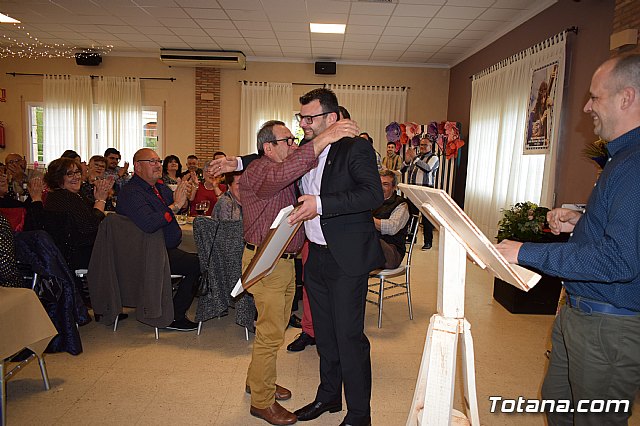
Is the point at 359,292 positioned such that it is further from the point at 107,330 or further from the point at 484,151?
the point at 484,151

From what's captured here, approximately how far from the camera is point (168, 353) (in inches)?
127

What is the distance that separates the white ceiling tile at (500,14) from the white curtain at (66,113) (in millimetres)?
8367

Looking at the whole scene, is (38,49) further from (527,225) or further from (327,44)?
(527,225)

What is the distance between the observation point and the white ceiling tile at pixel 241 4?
6250 mm

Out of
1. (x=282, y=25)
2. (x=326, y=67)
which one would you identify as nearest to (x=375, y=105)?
(x=326, y=67)

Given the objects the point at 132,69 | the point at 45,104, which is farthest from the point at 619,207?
the point at 45,104

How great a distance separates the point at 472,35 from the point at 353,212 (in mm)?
6901

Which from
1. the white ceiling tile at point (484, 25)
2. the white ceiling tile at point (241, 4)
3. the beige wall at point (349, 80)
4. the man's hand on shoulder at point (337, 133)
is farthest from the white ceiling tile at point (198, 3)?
the man's hand on shoulder at point (337, 133)

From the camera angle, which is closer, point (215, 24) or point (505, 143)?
point (505, 143)

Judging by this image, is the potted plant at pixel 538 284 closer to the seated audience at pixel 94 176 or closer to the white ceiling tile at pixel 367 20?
the white ceiling tile at pixel 367 20

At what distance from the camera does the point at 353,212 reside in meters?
2.03

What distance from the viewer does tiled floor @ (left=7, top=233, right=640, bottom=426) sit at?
8.10 feet

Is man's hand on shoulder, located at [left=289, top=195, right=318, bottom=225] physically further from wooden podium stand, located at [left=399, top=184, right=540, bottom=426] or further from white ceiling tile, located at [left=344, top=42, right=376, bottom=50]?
white ceiling tile, located at [left=344, top=42, right=376, bottom=50]

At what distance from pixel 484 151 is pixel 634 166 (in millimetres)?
6661
